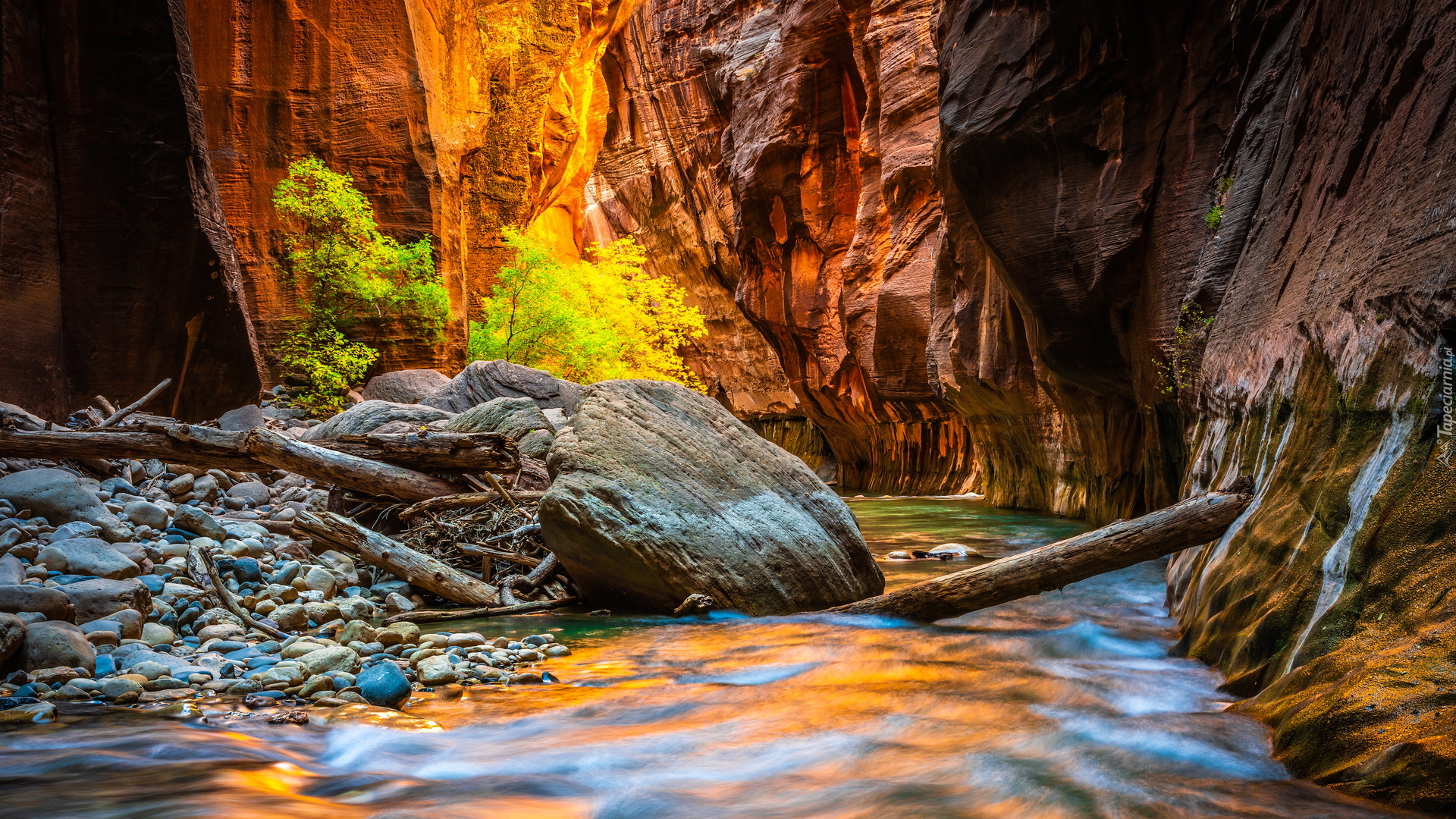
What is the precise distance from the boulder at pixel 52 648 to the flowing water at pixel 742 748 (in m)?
0.48

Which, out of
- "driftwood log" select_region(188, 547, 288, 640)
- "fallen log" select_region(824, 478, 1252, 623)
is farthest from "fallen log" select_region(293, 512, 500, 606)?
"fallen log" select_region(824, 478, 1252, 623)

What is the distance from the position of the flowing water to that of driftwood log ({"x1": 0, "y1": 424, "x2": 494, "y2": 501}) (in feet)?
9.11

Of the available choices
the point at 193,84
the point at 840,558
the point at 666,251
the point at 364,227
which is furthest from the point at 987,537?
the point at 666,251

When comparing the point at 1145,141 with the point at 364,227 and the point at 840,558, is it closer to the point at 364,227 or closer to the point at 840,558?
the point at 840,558

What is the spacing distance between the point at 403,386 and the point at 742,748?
44.4ft

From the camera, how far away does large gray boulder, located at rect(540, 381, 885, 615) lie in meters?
5.55

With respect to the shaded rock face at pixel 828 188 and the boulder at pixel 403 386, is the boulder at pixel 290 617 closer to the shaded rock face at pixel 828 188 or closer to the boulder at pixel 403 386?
the boulder at pixel 403 386

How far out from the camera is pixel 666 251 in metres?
37.8

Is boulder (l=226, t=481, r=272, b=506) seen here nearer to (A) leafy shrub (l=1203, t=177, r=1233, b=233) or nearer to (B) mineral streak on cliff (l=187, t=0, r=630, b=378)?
(B) mineral streak on cliff (l=187, t=0, r=630, b=378)

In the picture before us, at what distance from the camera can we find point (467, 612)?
5.54m

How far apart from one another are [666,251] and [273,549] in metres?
33.1

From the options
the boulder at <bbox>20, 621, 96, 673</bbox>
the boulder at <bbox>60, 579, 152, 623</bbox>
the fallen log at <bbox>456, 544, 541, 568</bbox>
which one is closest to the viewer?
the boulder at <bbox>20, 621, 96, 673</bbox>

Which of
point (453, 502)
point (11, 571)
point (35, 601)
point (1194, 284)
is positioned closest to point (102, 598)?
point (35, 601)

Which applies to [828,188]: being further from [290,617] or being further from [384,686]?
[384,686]
